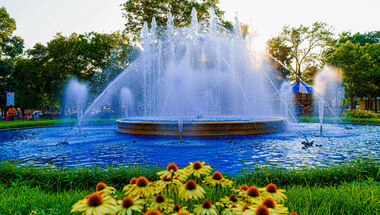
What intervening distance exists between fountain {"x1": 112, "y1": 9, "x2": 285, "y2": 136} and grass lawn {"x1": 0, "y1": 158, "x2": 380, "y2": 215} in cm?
582

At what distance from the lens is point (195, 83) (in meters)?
21.2

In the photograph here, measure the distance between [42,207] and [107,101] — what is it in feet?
105

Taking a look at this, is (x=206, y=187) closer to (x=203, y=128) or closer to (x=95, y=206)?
(x=95, y=206)

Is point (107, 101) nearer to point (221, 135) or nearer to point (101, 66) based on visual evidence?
point (101, 66)

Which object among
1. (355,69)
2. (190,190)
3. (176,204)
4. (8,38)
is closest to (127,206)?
(176,204)

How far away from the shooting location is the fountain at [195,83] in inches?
435

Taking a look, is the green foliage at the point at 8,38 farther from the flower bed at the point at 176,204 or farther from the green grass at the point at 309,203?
the flower bed at the point at 176,204

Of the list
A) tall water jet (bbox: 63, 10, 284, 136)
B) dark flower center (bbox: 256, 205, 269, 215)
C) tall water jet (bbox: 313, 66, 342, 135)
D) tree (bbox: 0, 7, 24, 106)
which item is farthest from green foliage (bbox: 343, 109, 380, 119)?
tree (bbox: 0, 7, 24, 106)

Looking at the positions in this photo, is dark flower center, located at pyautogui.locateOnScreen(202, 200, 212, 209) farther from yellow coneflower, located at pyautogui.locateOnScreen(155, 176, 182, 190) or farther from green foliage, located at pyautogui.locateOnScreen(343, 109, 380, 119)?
green foliage, located at pyautogui.locateOnScreen(343, 109, 380, 119)

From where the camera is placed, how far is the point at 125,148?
8.51 metres

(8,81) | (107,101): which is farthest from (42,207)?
(8,81)

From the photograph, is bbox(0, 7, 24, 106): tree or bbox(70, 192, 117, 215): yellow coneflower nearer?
bbox(70, 192, 117, 215): yellow coneflower

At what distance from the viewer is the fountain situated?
1105cm

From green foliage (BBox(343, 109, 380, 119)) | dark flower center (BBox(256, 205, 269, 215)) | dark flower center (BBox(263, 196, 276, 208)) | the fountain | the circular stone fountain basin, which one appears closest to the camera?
dark flower center (BBox(256, 205, 269, 215))
